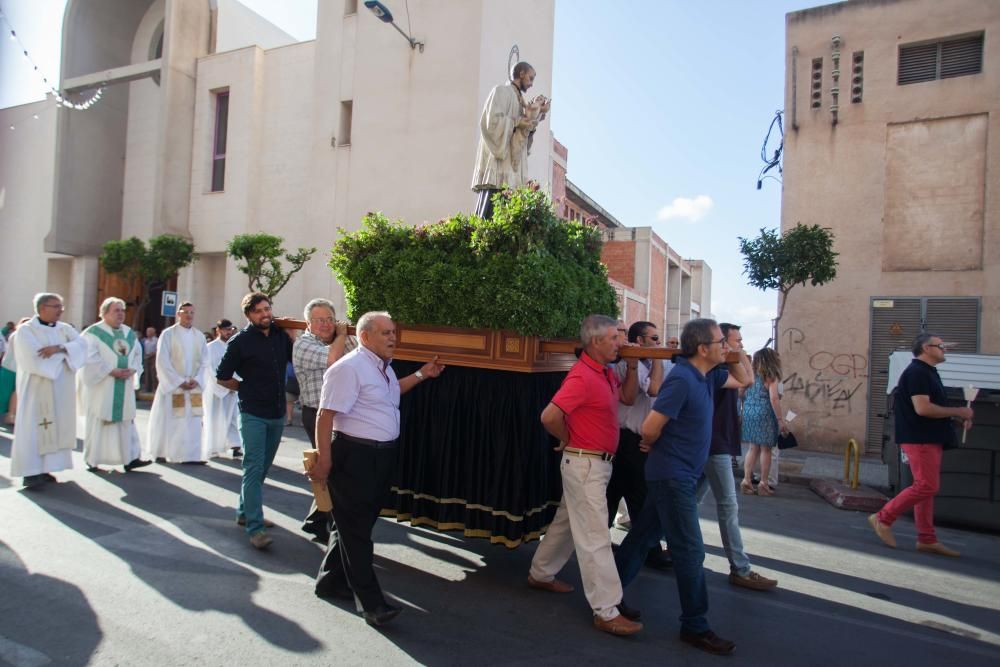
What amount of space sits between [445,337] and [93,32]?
24.6 m

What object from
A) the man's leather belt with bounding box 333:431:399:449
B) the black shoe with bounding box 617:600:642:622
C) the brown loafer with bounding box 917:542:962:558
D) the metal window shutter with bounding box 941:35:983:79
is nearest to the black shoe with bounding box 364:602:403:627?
the man's leather belt with bounding box 333:431:399:449

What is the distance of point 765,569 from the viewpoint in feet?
17.7

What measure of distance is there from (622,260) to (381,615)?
29336 mm


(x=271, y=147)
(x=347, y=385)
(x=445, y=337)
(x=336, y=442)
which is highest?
(x=271, y=147)

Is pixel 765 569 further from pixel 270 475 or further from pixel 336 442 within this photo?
pixel 270 475

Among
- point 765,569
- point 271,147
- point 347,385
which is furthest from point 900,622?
point 271,147

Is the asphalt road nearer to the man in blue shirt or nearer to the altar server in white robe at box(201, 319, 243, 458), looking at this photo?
the man in blue shirt

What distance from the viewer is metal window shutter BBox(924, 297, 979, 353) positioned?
1238 centimetres

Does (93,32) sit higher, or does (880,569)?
(93,32)

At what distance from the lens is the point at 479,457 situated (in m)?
4.80

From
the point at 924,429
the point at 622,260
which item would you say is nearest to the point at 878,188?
the point at 924,429

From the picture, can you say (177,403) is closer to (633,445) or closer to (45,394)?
(45,394)

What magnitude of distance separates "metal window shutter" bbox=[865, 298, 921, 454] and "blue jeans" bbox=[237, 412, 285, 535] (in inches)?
459

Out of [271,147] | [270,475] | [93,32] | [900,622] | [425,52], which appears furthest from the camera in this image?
[93,32]
